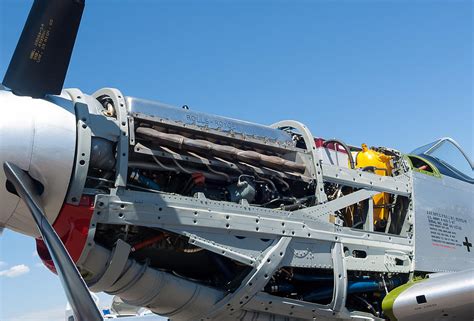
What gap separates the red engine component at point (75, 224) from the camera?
216 inches

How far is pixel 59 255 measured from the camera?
4727 millimetres

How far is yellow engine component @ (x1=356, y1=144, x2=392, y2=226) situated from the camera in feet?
26.5

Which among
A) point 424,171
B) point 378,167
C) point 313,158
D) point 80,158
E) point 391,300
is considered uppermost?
point 424,171

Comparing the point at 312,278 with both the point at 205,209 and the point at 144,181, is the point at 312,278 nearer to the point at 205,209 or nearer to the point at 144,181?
the point at 205,209

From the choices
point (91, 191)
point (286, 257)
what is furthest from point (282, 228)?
point (91, 191)

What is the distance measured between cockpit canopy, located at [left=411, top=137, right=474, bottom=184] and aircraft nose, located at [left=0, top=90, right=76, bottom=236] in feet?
18.5

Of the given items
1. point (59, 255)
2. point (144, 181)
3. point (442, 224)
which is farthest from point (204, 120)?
point (442, 224)

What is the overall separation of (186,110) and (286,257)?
2012 mm

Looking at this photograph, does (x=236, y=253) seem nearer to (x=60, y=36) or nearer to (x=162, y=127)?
(x=162, y=127)

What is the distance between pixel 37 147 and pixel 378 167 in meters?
4.76

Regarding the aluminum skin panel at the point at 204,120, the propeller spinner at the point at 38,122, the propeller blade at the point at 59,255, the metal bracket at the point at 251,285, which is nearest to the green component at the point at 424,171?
the aluminum skin panel at the point at 204,120

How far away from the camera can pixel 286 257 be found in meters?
6.53

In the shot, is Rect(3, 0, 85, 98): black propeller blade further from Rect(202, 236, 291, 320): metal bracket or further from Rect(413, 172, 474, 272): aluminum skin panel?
Rect(413, 172, 474, 272): aluminum skin panel

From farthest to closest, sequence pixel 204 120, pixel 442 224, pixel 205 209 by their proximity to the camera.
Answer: pixel 442 224 < pixel 204 120 < pixel 205 209
